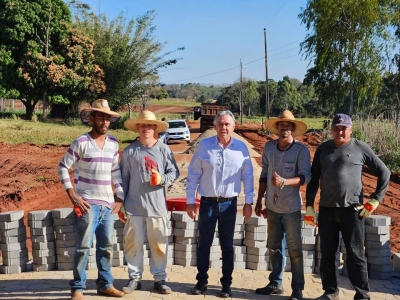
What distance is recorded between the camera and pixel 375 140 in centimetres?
1784

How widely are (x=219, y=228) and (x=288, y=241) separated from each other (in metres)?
0.65

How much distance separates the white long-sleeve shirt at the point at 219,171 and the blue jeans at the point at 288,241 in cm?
33

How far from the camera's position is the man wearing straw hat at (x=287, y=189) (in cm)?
451

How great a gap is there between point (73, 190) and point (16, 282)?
5.04ft

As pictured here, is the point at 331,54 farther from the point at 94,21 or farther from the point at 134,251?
the point at 134,251

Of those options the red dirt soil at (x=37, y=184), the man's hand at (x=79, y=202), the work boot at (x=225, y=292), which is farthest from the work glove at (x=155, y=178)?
the red dirt soil at (x=37, y=184)

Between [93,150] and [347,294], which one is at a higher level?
[93,150]

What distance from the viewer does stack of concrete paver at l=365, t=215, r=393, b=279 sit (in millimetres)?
5250

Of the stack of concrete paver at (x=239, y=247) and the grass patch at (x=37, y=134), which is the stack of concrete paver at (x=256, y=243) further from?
the grass patch at (x=37, y=134)

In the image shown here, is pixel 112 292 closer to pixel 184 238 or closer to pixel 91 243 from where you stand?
pixel 91 243

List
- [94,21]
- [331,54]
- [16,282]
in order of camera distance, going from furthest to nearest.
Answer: [94,21] → [331,54] → [16,282]

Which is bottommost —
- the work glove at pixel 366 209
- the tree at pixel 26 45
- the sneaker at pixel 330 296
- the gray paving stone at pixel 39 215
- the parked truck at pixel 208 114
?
the sneaker at pixel 330 296

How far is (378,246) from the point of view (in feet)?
17.4

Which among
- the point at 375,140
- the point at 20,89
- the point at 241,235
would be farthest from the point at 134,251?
the point at 20,89
